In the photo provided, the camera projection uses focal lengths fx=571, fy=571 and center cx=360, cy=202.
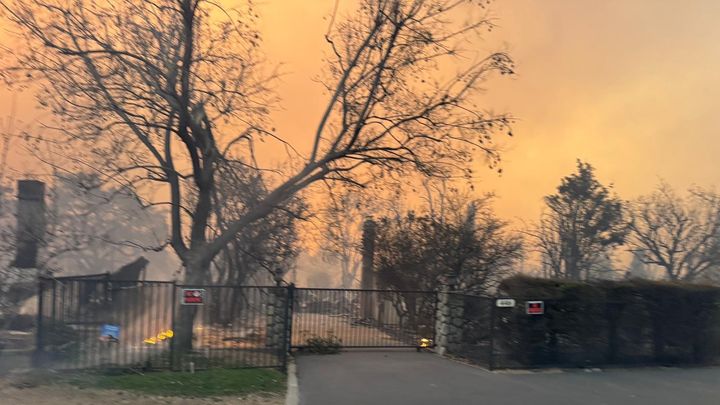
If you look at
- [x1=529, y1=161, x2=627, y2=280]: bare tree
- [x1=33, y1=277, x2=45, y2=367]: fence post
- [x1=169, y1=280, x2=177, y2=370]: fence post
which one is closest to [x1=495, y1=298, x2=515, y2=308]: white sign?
[x1=169, y1=280, x2=177, y2=370]: fence post

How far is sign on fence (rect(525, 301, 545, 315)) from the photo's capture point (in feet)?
42.1

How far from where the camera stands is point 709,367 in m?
14.8

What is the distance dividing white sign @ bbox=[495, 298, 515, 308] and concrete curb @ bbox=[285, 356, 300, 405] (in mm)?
4735

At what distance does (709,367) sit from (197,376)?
12.8m

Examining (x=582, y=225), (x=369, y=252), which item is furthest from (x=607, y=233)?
(x=369, y=252)

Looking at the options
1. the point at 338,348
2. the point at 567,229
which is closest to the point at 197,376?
the point at 338,348

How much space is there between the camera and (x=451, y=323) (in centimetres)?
1447

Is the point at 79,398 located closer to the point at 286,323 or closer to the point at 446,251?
the point at 286,323

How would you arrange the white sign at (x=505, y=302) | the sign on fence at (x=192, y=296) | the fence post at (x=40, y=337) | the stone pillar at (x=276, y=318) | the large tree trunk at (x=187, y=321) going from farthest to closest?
the white sign at (x=505, y=302) < the stone pillar at (x=276, y=318) < the large tree trunk at (x=187, y=321) < the sign on fence at (x=192, y=296) < the fence post at (x=40, y=337)

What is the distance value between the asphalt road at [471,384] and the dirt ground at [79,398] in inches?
42.0

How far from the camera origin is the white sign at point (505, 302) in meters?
12.8

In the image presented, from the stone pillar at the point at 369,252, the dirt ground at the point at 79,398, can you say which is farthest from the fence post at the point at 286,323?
the stone pillar at the point at 369,252

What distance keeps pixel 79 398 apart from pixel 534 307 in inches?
363

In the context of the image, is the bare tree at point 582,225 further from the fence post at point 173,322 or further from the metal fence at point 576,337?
the fence post at point 173,322
